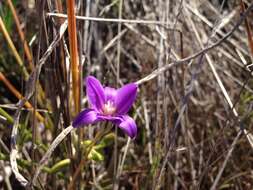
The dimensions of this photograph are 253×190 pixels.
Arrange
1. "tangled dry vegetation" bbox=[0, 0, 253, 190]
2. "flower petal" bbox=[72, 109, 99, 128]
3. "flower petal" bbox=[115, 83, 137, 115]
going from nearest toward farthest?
"flower petal" bbox=[72, 109, 99, 128] < "flower petal" bbox=[115, 83, 137, 115] < "tangled dry vegetation" bbox=[0, 0, 253, 190]

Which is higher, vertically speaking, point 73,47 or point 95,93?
point 73,47

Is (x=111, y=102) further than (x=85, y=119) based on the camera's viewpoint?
Yes

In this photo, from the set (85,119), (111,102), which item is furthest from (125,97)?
(85,119)

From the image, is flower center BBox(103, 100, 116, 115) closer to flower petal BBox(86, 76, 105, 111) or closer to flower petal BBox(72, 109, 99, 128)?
flower petal BBox(86, 76, 105, 111)

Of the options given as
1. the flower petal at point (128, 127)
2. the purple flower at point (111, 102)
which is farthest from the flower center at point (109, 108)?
the flower petal at point (128, 127)

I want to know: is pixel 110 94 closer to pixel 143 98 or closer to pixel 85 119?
pixel 85 119

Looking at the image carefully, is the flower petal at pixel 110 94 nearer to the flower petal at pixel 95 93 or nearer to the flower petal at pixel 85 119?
the flower petal at pixel 95 93

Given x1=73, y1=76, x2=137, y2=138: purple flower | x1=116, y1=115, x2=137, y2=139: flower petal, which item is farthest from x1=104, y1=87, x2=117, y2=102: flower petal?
x1=116, y1=115, x2=137, y2=139: flower petal

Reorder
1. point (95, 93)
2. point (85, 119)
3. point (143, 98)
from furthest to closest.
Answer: point (143, 98), point (95, 93), point (85, 119)

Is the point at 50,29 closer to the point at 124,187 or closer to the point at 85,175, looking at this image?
the point at 85,175
